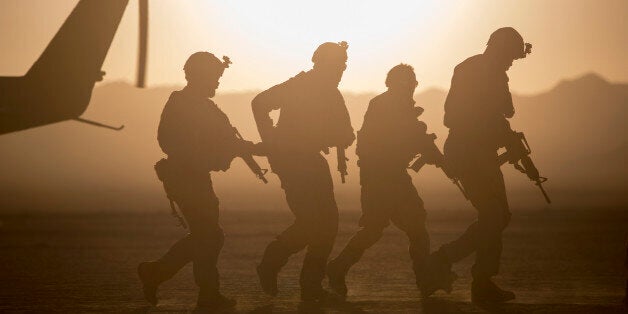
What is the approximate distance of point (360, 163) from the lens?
12.9m

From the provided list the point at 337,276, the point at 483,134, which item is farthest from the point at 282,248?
the point at 483,134

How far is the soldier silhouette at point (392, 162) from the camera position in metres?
12.6

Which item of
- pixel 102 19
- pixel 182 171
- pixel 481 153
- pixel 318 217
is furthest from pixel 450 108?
pixel 102 19

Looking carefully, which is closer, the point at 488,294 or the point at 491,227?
the point at 488,294

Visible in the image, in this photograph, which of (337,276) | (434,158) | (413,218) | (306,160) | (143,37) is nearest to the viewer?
(306,160)

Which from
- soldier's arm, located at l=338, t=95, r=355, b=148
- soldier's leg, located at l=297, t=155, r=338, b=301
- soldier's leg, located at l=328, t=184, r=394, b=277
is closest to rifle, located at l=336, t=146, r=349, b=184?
soldier's arm, located at l=338, t=95, r=355, b=148

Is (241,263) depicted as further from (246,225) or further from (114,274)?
(246,225)

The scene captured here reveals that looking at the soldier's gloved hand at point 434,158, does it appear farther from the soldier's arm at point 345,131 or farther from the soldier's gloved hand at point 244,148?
the soldier's gloved hand at point 244,148

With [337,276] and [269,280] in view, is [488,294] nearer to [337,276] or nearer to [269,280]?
[337,276]

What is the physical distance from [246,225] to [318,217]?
17952mm

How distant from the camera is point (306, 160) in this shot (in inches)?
474

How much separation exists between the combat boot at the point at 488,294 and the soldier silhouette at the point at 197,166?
2181mm

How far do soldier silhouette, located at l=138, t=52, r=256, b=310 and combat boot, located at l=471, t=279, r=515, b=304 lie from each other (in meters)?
2.18

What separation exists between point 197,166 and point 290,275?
11.2 ft
